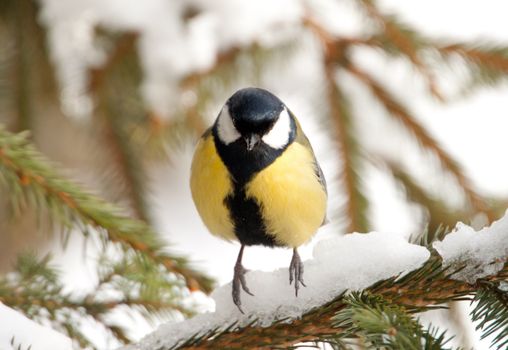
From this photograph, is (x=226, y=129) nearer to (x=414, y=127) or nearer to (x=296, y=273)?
(x=296, y=273)

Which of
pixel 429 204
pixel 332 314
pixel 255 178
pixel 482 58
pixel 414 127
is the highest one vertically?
pixel 482 58

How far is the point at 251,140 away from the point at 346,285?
40 cm

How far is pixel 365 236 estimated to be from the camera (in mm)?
1083

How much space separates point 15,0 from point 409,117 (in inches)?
45.3

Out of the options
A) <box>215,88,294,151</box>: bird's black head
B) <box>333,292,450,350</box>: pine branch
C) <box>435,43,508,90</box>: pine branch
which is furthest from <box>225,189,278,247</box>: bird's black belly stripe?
<box>435,43,508,90</box>: pine branch

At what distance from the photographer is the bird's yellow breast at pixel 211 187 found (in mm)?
1359

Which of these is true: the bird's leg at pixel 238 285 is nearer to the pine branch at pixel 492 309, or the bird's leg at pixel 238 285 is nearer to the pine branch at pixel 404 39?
the pine branch at pixel 492 309

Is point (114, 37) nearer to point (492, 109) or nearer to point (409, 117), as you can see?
point (409, 117)

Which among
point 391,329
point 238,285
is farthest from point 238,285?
point 391,329

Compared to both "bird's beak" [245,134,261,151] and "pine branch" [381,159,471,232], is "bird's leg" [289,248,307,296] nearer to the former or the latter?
"bird's beak" [245,134,261,151]

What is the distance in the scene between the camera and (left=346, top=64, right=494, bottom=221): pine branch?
1787 mm

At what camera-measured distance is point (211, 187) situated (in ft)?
4.47

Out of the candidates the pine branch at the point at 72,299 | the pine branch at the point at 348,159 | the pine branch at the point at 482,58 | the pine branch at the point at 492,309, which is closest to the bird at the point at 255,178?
the pine branch at the point at 72,299

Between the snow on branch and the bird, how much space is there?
192 mm
